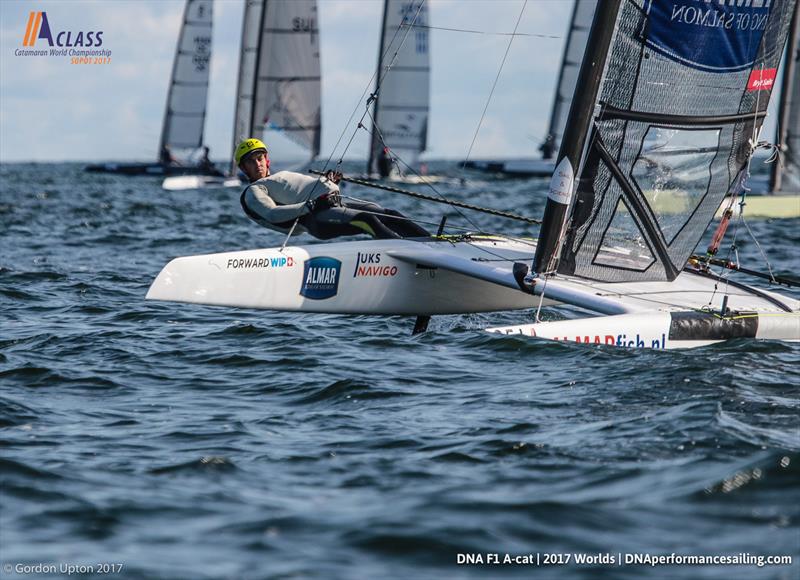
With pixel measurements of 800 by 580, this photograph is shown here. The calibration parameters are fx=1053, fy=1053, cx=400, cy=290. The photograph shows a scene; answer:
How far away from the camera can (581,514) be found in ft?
10.6

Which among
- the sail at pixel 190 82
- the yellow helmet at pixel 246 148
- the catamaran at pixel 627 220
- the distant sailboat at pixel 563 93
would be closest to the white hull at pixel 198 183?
the sail at pixel 190 82

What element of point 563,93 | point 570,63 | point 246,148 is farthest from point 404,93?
point 246,148

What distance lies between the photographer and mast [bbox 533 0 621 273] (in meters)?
6.14

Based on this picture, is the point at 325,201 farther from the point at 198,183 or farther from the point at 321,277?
the point at 198,183

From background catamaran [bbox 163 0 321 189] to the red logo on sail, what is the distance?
20.4 meters

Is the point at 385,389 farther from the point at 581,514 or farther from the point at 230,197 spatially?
the point at 230,197

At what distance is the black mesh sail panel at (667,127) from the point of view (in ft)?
20.5

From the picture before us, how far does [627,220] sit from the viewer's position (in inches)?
260

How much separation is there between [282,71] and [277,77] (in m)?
0.21

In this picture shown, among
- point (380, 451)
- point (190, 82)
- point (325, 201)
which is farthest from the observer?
point (190, 82)

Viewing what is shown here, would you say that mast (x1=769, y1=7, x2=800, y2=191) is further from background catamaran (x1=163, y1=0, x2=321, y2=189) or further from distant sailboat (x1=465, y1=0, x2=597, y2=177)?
background catamaran (x1=163, y1=0, x2=321, y2=189)

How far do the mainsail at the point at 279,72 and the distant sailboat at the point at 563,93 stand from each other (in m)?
6.63

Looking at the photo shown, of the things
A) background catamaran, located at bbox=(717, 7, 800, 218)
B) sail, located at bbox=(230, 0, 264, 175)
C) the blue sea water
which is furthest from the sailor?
sail, located at bbox=(230, 0, 264, 175)

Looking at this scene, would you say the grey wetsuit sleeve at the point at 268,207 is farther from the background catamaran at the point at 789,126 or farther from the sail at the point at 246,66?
the sail at the point at 246,66
